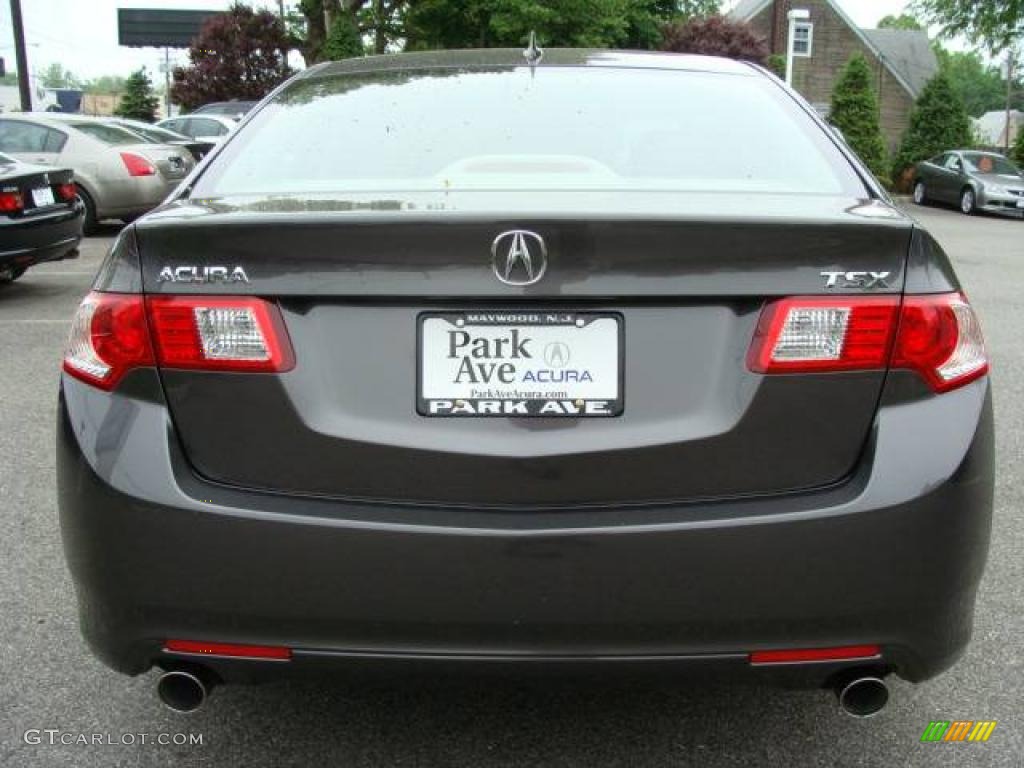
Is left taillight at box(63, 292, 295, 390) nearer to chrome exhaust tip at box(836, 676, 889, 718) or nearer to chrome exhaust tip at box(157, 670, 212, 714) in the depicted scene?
chrome exhaust tip at box(157, 670, 212, 714)

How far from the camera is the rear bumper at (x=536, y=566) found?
2.02 m

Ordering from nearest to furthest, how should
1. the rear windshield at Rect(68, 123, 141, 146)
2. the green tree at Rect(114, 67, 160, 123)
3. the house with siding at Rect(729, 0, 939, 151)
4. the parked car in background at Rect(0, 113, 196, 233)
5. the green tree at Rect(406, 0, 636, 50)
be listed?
the parked car in background at Rect(0, 113, 196, 233)
the rear windshield at Rect(68, 123, 141, 146)
the green tree at Rect(406, 0, 636, 50)
the green tree at Rect(114, 67, 160, 123)
the house with siding at Rect(729, 0, 939, 151)

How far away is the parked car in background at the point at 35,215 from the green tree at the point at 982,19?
2790 centimetres

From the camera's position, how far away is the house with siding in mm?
51312

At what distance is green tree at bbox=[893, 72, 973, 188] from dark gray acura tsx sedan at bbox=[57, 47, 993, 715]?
30.9 metres

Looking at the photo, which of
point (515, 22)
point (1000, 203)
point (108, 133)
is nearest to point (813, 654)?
point (108, 133)

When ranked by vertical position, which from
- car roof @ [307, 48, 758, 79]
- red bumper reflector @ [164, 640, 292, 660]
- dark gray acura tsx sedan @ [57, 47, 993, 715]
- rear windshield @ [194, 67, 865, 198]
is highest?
car roof @ [307, 48, 758, 79]

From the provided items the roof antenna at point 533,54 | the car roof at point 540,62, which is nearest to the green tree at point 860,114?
the car roof at point 540,62

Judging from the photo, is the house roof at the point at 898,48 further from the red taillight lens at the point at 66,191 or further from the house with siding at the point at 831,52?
the red taillight lens at the point at 66,191

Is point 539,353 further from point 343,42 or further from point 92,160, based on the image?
point 343,42

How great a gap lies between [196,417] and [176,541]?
0.76ft

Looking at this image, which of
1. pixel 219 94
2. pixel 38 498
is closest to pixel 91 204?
pixel 38 498

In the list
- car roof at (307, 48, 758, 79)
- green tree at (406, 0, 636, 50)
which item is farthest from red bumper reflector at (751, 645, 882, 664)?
green tree at (406, 0, 636, 50)

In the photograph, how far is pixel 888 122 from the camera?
57.5 metres
